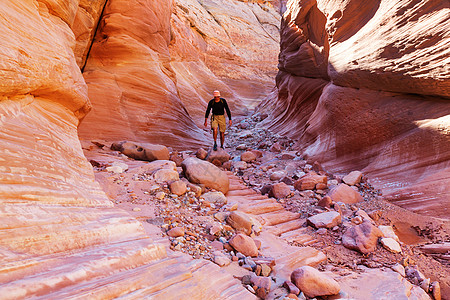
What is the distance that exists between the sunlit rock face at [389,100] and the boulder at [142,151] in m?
4.13

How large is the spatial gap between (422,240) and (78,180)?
4456mm

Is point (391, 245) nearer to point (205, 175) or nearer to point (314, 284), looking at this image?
point (314, 284)

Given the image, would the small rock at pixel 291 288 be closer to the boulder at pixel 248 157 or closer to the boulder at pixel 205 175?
the boulder at pixel 205 175

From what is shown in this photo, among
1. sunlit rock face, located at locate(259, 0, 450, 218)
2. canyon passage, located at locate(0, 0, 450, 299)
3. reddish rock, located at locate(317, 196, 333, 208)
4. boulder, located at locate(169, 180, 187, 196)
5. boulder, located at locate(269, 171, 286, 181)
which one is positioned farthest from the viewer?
boulder, located at locate(269, 171, 286, 181)

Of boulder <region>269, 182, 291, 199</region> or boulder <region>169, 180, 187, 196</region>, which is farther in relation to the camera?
boulder <region>269, 182, 291, 199</region>

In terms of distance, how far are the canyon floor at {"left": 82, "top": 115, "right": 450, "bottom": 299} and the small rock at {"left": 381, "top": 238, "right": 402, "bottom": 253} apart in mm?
60

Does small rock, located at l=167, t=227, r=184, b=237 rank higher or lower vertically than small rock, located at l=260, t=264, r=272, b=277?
higher

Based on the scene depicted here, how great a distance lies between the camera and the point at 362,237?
11.5 feet

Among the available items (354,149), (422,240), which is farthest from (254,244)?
(354,149)

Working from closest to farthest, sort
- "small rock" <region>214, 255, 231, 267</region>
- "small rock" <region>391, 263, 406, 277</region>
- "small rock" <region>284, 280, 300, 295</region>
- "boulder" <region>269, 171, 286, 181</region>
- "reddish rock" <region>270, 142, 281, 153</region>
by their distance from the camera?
"small rock" <region>284, 280, 300, 295</region>
"small rock" <region>214, 255, 231, 267</region>
"small rock" <region>391, 263, 406, 277</region>
"boulder" <region>269, 171, 286, 181</region>
"reddish rock" <region>270, 142, 281, 153</region>

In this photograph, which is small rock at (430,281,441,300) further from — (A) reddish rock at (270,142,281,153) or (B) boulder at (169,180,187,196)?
(A) reddish rock at (270,142,281,153)

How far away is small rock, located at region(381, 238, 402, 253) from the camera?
340cm

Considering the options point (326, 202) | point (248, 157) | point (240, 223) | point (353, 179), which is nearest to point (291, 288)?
point (240, 223)

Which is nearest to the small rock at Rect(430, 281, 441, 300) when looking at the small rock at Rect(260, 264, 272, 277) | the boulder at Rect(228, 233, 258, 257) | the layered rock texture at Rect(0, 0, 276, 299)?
the small rock at Rect(260, 264, 272, 277)
